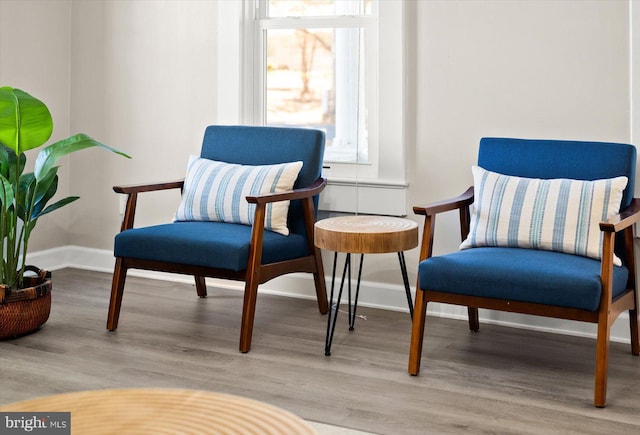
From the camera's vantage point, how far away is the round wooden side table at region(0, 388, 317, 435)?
1316 millimetres

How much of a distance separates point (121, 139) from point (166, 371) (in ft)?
6.29

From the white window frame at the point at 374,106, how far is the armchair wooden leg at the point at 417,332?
0.93 m

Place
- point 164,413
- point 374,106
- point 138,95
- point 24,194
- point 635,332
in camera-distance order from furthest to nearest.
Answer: point 138,95
point 374,106
point 24,194
point 635,332
point 164,413

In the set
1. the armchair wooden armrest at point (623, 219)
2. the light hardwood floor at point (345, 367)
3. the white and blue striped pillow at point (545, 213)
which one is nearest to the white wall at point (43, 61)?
the light hardwood floor at point (345, 367)

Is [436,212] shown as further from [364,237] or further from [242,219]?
[242,219]

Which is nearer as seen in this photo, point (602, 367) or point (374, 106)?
point (602, 367)

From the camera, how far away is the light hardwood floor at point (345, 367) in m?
2.64

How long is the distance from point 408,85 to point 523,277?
134 cm

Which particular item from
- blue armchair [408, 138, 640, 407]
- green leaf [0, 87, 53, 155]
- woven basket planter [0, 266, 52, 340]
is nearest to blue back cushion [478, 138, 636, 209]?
blue armchair [408, 138, 640, 407]

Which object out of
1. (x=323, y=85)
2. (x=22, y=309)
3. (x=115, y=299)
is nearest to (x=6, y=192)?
(x=22, y=309)

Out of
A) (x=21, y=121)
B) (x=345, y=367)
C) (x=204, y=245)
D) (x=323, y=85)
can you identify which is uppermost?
(x=323, y=85)

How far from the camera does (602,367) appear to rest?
2.70 m

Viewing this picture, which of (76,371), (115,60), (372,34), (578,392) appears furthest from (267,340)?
(115,60)

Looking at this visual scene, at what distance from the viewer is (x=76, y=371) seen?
9.98ft
